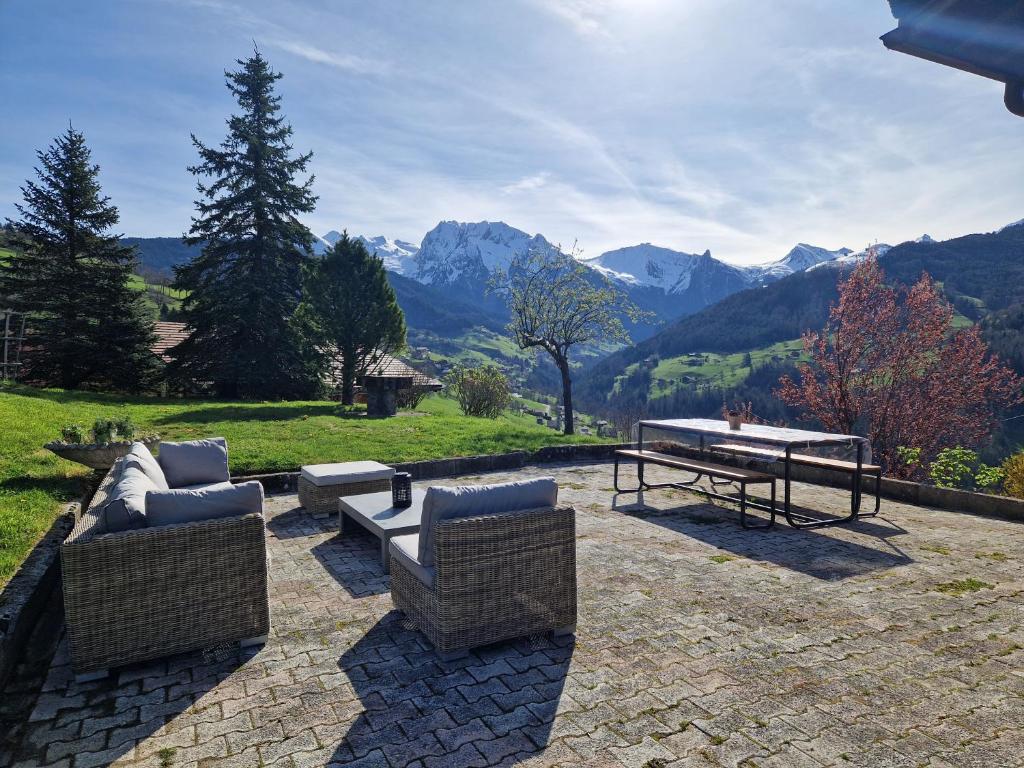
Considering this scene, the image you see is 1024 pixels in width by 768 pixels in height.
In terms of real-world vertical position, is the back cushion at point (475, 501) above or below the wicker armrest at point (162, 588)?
Answer: above

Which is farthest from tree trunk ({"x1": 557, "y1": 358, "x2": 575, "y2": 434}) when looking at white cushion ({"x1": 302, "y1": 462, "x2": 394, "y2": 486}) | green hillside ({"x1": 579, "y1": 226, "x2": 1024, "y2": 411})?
green hillside ({"x1": 579, "y1": 226, "x2": 1024, "y2": 411})

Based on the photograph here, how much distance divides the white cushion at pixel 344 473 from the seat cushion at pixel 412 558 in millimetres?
2522

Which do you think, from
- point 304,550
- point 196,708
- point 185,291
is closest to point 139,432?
point 304,550

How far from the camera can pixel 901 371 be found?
13.2 m

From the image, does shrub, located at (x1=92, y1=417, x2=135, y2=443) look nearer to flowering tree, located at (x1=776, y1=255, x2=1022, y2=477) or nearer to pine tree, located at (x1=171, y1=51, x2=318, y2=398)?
flowering tree, located at (x1=776, y1=255, x2=1022, y2=477)

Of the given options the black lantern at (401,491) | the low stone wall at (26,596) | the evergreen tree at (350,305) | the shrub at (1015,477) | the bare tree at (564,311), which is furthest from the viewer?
the evergreen tree at (350,305)

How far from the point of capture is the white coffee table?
5.02 meters

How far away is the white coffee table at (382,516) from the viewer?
16.5 ft

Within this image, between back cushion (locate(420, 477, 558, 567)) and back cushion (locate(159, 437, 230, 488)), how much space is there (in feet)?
12.9

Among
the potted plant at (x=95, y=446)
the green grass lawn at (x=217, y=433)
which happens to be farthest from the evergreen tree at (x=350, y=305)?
the potted plant at (x=95, y=446)

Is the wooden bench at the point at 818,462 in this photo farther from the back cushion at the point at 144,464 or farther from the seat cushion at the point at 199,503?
the back cushion at the point at 144,464

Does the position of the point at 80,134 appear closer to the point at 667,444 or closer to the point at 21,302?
the point at 21,302

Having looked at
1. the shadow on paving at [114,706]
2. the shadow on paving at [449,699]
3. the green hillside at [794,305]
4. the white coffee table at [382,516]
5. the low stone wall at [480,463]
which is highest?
the green hillside at [794,305]

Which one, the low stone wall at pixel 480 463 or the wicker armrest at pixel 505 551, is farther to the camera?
the low stone wall at pixel 480 463
